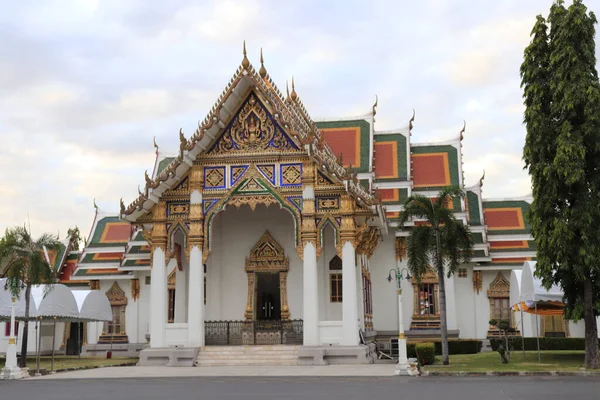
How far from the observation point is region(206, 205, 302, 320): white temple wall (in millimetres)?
26500

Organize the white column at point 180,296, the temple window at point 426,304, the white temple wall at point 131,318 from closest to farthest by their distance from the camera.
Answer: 1. the white column at point 180,296
2. the temple window at point 426,304
3. the white temple wall at point 131,318

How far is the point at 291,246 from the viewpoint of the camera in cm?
2664

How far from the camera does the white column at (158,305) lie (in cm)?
2345

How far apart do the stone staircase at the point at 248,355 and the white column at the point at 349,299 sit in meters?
1.70

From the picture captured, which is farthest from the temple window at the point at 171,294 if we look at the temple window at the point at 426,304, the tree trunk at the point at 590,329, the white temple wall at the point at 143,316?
the tree trunk at the point at 590,329

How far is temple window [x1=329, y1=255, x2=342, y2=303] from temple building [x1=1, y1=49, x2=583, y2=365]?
0.04 metres

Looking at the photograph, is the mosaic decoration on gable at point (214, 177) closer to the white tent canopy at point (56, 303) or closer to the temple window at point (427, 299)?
the white tent canopy at point (56, 303)

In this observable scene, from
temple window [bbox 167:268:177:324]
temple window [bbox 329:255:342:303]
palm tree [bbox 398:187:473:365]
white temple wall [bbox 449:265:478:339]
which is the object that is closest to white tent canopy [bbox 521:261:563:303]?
palm tree [bbox 398:187:473:365]

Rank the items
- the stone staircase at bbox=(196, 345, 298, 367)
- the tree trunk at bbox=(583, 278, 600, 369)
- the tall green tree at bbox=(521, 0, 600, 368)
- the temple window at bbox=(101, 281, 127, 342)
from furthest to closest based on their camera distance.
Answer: the temple window at bbox=(101, 281, 127, 342) → the stone staircase at bbox=(196, 345, 298, 367) → the tall green tree at bbox=(521, 0, 600, 368) → the tree trunk at bbox=(583, 278, 600, 369)

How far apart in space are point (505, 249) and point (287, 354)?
11.6 metres

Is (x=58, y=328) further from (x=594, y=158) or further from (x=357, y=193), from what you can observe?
(x=594, y=158)

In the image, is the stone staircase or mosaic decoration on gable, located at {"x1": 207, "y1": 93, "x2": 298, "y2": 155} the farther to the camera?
mosaic decoration on gable, located at {"x1": 207, "y1": 93, "x2": 298, "y2": 155}

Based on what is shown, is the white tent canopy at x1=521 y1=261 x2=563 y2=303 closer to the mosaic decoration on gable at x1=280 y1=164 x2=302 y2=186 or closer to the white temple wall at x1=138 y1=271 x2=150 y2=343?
the mosaic decoration on gable at x1=280 y1=164 x2=302 y2=186

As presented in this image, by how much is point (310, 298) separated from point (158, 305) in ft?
16.1
